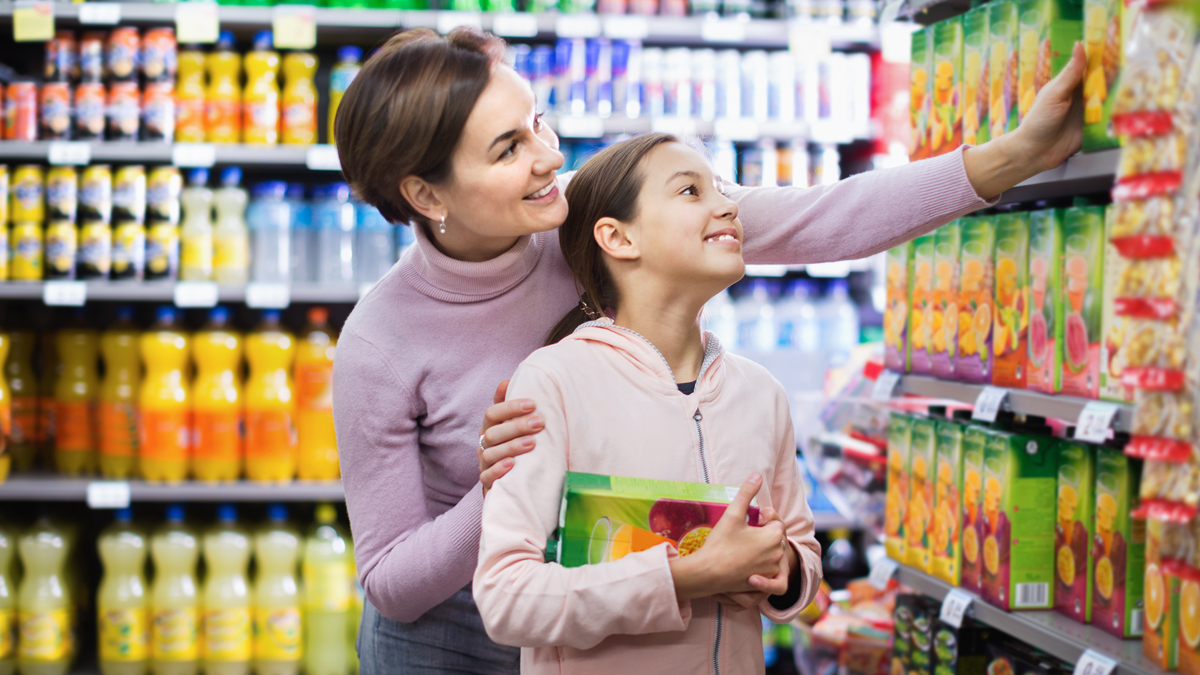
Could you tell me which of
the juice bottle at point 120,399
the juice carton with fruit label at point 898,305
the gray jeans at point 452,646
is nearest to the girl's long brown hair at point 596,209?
the gray jeans at point 452,646

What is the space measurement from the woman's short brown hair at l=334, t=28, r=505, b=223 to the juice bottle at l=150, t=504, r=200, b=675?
2.14m

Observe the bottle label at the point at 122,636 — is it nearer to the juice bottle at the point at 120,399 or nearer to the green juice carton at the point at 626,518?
the juice bottle at the point at 120,399

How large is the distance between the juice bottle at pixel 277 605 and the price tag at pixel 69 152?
1.32 metres

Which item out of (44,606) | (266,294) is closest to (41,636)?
(44,606)

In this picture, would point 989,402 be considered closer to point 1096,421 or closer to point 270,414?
point 1096,421

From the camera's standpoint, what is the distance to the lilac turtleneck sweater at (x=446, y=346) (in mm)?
1308

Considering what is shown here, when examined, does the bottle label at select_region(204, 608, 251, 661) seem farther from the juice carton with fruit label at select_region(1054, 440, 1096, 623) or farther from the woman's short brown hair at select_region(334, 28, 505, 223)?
the juice carton with fruit label at select_region(1054, 440, 1096, 623)

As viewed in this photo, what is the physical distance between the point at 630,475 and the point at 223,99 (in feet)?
8.02

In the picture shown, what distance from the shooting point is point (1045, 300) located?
1521 mm

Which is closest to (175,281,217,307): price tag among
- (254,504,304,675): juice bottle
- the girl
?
(254,504,304,675): juice bottle

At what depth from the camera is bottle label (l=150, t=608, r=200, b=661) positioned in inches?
114

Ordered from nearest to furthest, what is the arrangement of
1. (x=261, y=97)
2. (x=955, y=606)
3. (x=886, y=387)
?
(x=955, y=606) → (x=886, y=387) → (x=261, y=97)

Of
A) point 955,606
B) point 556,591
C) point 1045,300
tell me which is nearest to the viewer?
point 556,591

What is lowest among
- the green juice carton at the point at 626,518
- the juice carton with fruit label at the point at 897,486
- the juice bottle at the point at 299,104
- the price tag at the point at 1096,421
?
the juice carton with fruit label at the point at 897,486
